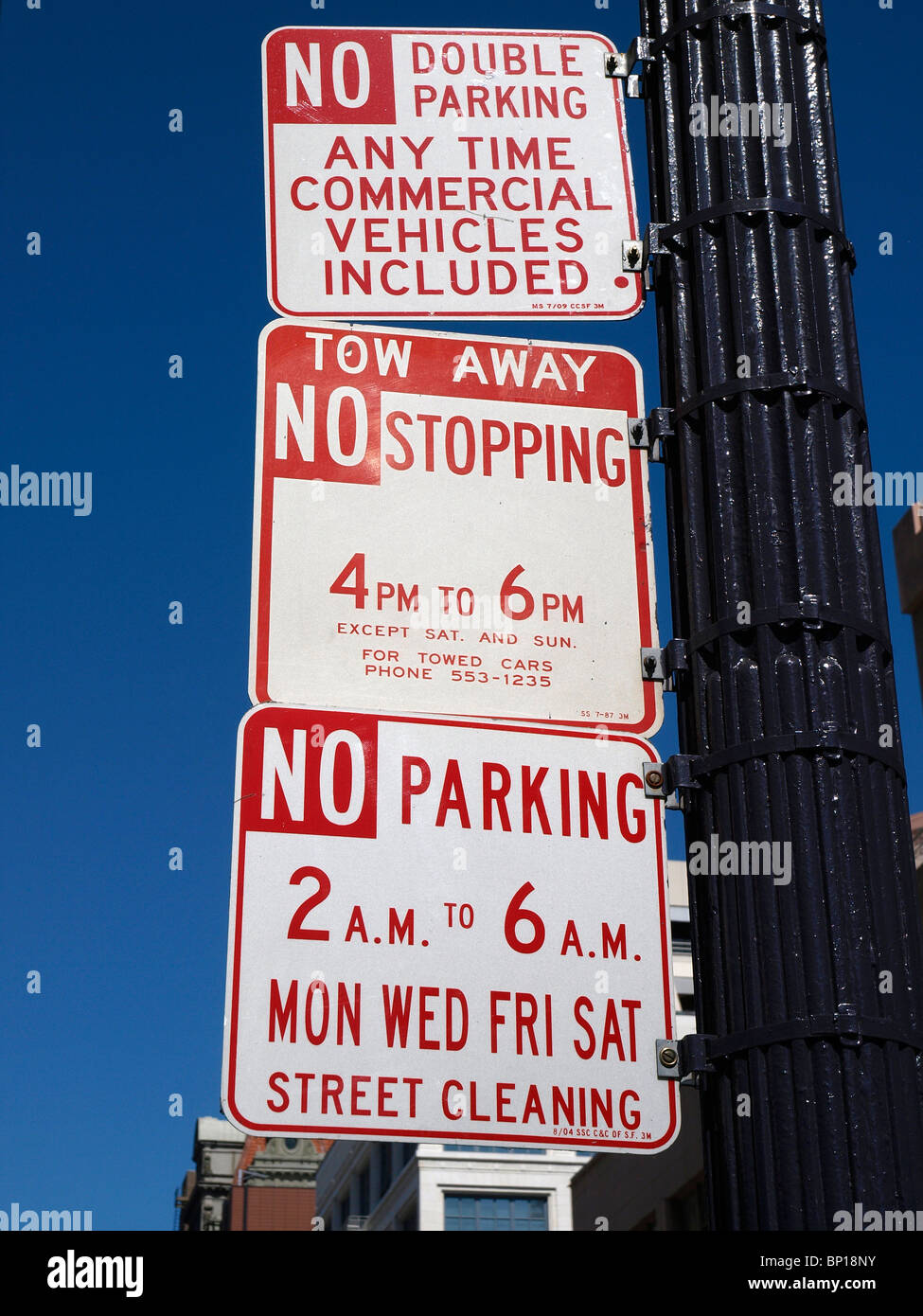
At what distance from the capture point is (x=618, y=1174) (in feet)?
114

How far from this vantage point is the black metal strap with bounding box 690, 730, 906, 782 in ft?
13.6

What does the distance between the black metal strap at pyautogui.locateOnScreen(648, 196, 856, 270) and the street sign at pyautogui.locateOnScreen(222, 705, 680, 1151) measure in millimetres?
1533

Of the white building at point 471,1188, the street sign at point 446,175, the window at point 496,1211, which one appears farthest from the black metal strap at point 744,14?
the window at point 496,1211

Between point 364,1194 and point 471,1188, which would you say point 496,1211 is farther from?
point 364,1194

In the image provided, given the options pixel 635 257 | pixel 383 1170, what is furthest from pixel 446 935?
pixel 383 1170

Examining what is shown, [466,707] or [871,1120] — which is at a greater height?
[466,707]

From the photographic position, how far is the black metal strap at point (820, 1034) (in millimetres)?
Result: 3836

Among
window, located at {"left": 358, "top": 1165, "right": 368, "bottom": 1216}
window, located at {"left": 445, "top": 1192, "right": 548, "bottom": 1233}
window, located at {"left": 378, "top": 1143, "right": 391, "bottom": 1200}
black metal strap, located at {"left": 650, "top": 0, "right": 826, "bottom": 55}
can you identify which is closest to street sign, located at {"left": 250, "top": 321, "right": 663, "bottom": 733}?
black metal strap, located at {"left": 650, "top": 0, "right": 826, "bottom": 55}

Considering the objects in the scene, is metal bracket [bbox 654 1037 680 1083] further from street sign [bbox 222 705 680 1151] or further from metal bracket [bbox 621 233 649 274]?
metal bracket [bbox 621 233 649 274]

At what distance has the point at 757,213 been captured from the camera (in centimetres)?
484

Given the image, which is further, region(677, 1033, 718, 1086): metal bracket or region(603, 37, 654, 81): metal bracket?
region(603, 37, 654, 81): metal bracket
